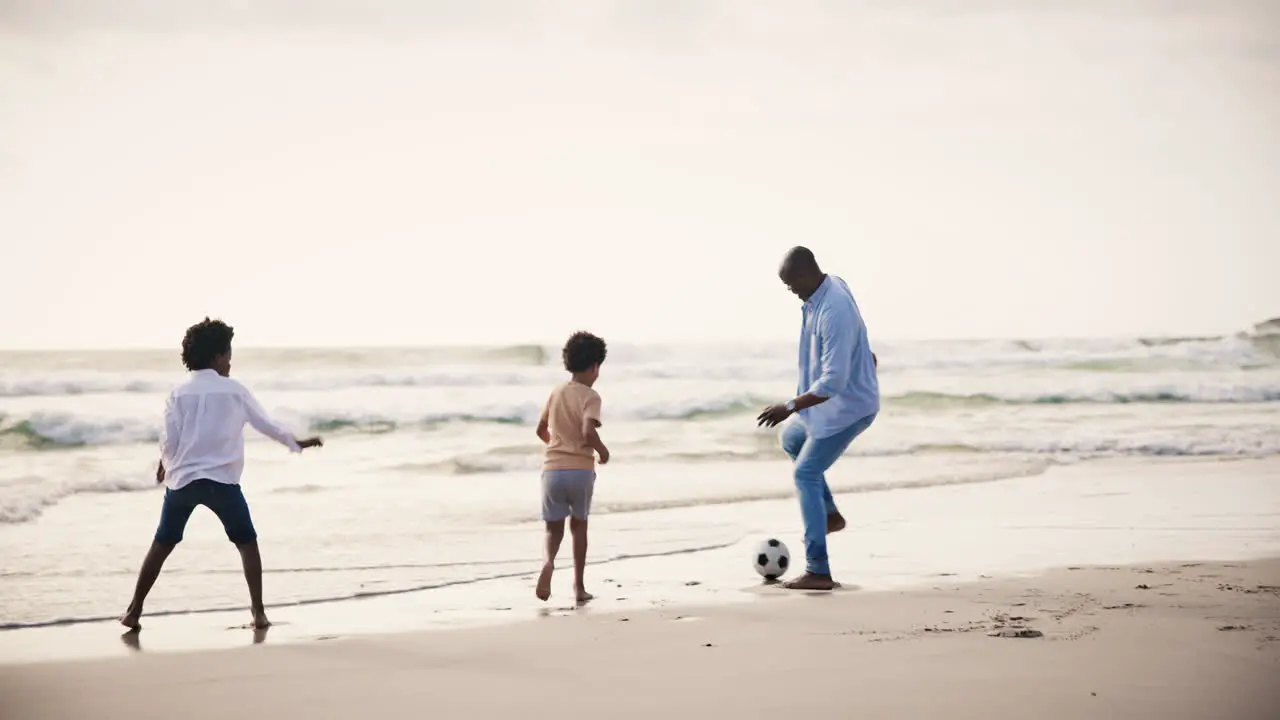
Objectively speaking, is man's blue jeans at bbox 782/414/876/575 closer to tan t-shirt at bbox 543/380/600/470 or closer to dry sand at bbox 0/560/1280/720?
dry sand at bbox 0/560/1280/720

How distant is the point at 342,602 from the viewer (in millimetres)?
6945

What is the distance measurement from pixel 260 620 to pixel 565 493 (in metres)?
1.65

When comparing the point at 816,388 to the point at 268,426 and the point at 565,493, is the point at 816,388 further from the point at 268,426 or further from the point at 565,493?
the point at 268,426

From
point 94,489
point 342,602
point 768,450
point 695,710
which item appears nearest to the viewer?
point 695,710

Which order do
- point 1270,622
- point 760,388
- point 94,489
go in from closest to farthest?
Result: point 1270,622 → point 94,489 → point 760,388

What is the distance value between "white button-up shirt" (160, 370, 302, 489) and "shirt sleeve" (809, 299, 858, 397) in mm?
2625

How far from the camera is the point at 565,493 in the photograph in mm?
6941

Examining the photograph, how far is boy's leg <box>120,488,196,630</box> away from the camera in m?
6.07

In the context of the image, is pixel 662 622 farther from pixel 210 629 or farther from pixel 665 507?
pixel 665 507

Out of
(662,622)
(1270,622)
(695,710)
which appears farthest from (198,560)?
(1270,622)

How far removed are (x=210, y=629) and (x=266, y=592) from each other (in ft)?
3.74

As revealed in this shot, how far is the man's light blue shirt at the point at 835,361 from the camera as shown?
6898mm

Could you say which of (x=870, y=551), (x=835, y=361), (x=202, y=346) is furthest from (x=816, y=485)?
(x=202, y=346)

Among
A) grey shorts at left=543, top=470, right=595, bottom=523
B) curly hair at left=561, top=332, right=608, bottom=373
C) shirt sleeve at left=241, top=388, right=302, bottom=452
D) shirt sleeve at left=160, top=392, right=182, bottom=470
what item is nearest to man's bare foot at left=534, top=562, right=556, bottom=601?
grey shorts at left=543, top=470, right=595, bottom=523
